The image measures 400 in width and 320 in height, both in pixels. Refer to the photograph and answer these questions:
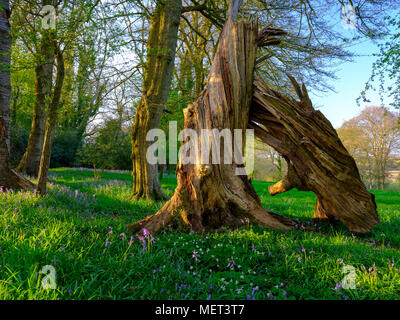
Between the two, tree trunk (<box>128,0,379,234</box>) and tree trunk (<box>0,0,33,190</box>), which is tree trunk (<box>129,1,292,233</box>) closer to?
tree trunk (<box>128,0,379,234</box>)

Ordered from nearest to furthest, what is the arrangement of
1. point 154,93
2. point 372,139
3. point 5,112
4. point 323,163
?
point 323,163, point 5,112, point 154,93, point 372,139

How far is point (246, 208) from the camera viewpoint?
4152mm

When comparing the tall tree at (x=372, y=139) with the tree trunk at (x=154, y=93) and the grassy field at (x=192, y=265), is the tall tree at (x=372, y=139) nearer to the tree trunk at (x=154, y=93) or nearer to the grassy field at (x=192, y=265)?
the tree trunk at (x=154, y=93)

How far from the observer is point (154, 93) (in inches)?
277

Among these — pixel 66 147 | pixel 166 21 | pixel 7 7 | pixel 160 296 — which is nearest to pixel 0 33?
pixel 7 7

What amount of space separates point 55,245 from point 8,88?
6232mm

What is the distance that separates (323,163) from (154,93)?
5.10 meters

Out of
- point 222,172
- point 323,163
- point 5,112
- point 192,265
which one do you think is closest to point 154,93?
point 222,172

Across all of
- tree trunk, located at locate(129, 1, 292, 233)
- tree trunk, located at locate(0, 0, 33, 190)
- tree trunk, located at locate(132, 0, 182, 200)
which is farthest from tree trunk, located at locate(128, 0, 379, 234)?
tree trunk, located at locate(0, 0, 33, 190)

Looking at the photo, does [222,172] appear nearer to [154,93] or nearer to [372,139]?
[154,93]

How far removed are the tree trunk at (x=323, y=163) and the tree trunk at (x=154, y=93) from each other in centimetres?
373

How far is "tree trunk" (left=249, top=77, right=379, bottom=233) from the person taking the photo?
4.14 m

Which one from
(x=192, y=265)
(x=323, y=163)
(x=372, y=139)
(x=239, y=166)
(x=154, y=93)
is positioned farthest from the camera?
(x=372, y=139)
